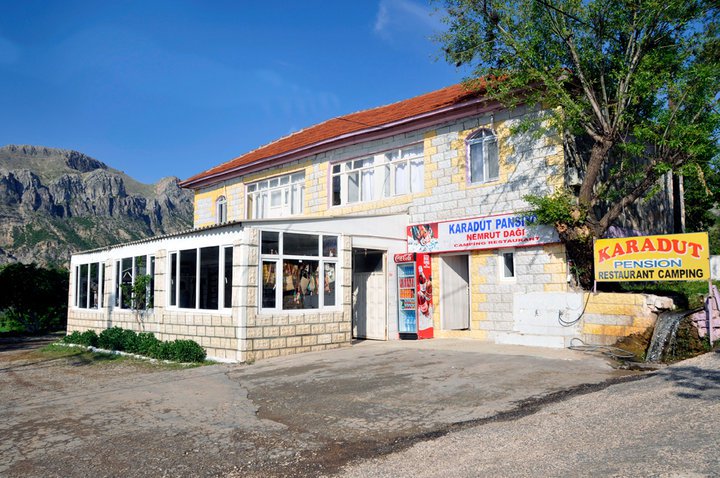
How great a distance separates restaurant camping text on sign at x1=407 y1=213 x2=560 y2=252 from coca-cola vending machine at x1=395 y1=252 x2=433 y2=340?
1.92 ft

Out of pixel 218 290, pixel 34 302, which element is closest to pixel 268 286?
pixel 218 290

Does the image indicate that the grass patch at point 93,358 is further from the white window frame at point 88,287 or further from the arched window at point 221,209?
the arched window at point 221,209

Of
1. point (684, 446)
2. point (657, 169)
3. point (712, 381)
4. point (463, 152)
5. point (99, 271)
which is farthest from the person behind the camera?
point (99, 271)

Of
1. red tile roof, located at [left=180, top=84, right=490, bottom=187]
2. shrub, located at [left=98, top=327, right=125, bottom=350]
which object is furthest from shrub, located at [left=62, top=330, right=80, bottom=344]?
red tile roof, located at [left=180, top=84, right=490, bottom=187]

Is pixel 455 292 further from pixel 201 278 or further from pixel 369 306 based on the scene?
pixel 201 278

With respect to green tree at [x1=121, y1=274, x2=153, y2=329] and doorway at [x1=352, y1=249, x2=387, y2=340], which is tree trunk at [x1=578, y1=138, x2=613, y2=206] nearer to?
doorway at [x1=352, y1=249, x2=387, y2=340]

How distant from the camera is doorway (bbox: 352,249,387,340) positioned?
15.8 metres

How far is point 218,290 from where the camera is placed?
13.4 m

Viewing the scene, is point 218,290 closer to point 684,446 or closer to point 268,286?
point 268,286

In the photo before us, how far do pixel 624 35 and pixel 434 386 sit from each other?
992 centimetres

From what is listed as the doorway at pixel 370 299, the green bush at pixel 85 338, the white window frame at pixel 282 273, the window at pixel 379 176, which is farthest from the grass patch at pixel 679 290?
Answer: the green bush at pixel 85 338

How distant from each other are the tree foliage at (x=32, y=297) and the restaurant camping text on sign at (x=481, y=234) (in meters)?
19.6

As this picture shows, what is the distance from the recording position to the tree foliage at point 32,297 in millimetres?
25891

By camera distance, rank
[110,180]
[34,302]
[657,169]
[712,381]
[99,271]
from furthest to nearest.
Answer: [110,180]
[34,302]
[99,271]
[657,169]
[712,381]
